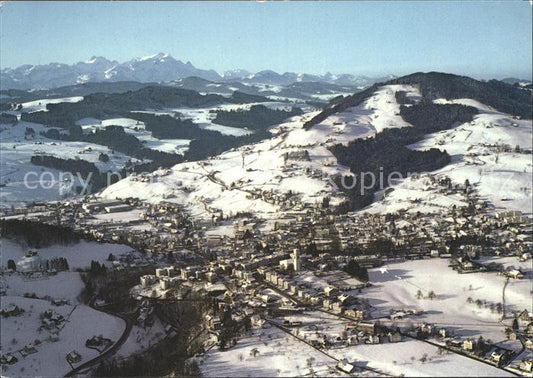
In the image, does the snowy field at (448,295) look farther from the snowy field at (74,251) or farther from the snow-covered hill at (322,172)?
the snow-covered hill at (322,172)

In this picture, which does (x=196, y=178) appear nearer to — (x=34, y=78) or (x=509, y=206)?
(x=509, y=206)

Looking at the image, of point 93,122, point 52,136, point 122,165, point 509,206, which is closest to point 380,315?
point 509,206

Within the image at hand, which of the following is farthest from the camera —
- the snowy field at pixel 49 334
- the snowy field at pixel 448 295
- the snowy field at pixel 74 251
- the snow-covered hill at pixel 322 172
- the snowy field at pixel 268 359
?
the snow-covered hill at pixel 322 172

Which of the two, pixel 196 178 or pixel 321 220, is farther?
pixel 196 178

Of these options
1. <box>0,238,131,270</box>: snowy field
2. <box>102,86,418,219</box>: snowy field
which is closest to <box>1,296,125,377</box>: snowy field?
<box>0,238,131,270</box>: snowy field

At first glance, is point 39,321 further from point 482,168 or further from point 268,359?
point 482,168

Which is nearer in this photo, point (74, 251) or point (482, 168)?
point (74, 251)

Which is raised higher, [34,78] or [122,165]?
[34,78]

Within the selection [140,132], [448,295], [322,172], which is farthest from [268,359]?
[140,132]

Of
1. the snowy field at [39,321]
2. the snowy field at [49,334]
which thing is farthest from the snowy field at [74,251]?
the snowy field at [49,334]

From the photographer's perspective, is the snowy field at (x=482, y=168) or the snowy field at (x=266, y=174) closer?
the snowy field at (x=482, y=168)

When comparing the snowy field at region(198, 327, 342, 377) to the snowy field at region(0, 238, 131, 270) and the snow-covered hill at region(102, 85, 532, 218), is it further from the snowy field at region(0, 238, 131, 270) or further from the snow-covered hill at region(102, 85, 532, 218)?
the snow-covered hill at region(102, 85, 532, 218)
